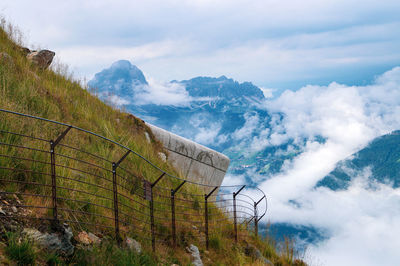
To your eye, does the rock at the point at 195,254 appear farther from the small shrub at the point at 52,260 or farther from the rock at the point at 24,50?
the rock at the point at 24,50

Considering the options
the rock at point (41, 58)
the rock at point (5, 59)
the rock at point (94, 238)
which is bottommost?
the rock at point (94, 238)

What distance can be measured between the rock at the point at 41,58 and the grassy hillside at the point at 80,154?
229 millimetres

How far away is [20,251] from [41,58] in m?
7.88

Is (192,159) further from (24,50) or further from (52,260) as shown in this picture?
(52,260)

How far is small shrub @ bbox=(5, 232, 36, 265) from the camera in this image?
143 inches

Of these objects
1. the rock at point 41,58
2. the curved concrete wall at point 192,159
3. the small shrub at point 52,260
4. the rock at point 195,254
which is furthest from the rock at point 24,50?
the small shrub at point 52,260

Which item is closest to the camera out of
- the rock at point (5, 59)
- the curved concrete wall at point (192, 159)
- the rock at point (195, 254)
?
the rock at point (195, 254)

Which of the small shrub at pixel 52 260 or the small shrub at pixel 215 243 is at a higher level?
the small shrub at pixel 52 260

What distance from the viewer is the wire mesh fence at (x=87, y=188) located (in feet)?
15.0

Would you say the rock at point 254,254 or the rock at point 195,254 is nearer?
the rock at point 195,254

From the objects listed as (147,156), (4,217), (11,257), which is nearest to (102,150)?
(147,156)

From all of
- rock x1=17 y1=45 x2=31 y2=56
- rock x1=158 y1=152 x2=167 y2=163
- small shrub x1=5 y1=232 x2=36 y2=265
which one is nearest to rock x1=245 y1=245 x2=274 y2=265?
rock x1=158 y1=152 x2=167 y2=163

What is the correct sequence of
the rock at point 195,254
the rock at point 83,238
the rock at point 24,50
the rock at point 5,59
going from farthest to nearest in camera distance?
1. the rock at point 24,50
2. the rock at point 5,59
3. the rock at point 195,254
4. the rock at point 83,238

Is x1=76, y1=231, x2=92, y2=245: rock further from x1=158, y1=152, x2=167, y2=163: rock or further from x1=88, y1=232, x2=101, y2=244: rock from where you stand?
x1=158, y1=152, x2=167, y2=163: rock
